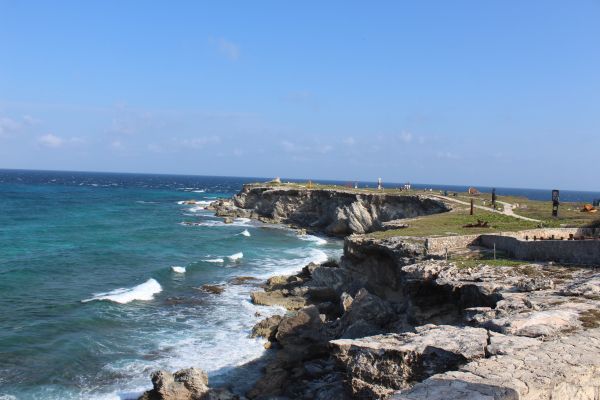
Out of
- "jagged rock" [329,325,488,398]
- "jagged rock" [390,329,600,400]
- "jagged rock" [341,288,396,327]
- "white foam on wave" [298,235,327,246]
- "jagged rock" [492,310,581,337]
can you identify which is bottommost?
"white foam on wave" [298,235,327,246]

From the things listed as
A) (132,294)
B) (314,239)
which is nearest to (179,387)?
(132,294)

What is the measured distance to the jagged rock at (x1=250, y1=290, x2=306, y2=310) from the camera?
1193 inches

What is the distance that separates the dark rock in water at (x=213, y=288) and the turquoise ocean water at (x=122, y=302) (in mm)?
439

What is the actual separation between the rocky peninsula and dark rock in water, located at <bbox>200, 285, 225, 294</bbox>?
269 centimetres

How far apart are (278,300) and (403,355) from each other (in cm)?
2046

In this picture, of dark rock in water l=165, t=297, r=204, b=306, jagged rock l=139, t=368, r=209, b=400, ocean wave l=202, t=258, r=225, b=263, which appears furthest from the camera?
ocean wave l=202, t=258, r=225, b=263

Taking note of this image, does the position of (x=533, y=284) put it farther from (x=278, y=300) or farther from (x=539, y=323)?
(x=278, y=300)

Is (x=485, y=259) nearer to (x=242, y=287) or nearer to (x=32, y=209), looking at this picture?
(x=242, y=287)

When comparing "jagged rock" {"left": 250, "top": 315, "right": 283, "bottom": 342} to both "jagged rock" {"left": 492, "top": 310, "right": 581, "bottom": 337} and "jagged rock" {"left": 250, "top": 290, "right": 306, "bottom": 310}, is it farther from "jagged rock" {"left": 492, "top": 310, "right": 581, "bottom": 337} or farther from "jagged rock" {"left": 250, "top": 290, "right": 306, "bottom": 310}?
"jagged rock" {"left": 492, "top": 310, "right": 581, "bottom": 337}

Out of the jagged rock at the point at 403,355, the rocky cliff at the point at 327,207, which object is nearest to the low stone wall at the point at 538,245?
the jagged rock at the point at 403,355

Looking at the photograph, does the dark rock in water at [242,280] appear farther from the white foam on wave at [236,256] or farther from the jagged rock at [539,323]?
the jagged rock at [539,323]

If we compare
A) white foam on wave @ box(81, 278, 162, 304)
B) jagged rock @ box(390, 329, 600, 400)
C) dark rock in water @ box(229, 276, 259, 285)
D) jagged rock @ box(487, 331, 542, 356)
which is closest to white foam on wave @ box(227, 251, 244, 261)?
dark rock in water @ box(229, 276, 259, 285)

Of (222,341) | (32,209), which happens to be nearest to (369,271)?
(222,341)

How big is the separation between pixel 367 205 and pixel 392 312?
39058 mm
